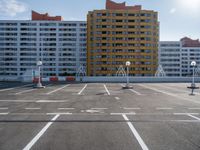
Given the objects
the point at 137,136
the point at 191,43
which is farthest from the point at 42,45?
the point at 191,43

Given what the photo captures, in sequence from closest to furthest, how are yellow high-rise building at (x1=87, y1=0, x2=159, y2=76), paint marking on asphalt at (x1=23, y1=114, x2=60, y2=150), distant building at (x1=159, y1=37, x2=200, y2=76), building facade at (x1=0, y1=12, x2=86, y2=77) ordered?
paint marking on asphalt at (x1=23, y1=114, x2=60, y2=150)
yellow high-rise building at (x1=87, y1=0, x2=159, y2=76)
building facade at (x1=0, y1=12, x2=86, y2=77)
distant building at (x1=159, y1=37, x2=200, y2=76)

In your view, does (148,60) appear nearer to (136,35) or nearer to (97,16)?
(136,35)

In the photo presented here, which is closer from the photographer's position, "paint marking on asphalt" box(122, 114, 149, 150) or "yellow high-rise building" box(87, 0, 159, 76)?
"paint marking on asphalt" box(122, 114, 149, 150)

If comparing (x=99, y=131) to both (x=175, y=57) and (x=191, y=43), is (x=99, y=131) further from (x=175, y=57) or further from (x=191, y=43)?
(x=191, y=43)

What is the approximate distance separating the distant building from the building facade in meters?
52.1

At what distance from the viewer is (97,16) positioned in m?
75.7

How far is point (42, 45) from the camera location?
304ft

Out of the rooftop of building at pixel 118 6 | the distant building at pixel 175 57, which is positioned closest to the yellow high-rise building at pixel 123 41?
the rooftop of building at pixel 118 6

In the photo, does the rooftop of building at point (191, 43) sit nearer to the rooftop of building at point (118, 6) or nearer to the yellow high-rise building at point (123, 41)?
the yellow high-rise building at point (123, 41)

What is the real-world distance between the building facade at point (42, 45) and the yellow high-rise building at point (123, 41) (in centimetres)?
1799

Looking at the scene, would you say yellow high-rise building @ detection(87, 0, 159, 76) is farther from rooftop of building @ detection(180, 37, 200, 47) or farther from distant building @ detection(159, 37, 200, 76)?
rooftop of building @ detection(180, 37, 200, 47)

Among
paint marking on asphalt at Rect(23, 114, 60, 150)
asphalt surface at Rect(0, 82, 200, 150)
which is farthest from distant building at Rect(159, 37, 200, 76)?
paint marking on asphalt at Rect(23, 114, 60, 150)

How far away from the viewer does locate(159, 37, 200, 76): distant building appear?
108 m

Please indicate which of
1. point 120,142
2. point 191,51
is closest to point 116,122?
point 120,142
